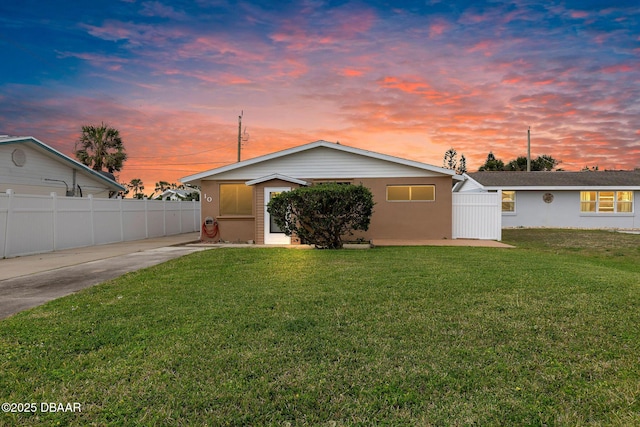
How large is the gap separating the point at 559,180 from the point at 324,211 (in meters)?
19.0

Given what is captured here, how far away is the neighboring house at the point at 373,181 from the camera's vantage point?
50.3 feet

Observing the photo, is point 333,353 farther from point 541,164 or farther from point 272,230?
point 541,164

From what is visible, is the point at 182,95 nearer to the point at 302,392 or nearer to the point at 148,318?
the point at 148,318

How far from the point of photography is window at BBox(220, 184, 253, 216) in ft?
52.5

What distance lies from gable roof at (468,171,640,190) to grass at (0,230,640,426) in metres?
18.0

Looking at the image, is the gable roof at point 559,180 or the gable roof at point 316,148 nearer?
the gable roof at point 316,148

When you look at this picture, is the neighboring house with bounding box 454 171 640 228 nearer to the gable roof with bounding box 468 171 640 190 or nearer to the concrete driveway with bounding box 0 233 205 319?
the gable roof with bounding box 468 171 640 190

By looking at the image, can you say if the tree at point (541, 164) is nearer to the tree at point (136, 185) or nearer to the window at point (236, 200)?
the window at point (236, 200)

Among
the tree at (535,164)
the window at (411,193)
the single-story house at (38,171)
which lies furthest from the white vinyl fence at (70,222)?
the tree at (535,164)

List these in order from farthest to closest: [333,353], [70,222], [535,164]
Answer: [535,164] < [70,222] < [333,353]

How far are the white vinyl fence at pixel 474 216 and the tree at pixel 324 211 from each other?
5.66 metres

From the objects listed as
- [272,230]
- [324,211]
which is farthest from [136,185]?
[324,211]

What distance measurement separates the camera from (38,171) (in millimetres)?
16375

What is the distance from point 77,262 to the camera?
32.7 feet
